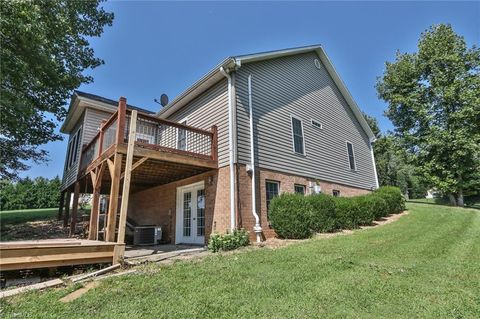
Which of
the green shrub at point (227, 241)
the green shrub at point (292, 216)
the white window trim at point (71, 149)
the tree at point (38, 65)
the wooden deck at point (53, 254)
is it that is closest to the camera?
the wooden deck at point (53, 254)

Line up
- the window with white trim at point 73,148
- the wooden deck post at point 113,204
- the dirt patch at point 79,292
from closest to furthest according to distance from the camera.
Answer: the dirt patch at point 79,292 → the wooden deck post at point 113,204 → the window with white trim at point 73,148

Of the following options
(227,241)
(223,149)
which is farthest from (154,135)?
(227,241)

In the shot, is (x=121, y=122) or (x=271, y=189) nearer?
(x=121, y=122)

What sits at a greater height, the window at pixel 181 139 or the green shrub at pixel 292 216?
the window at pixel 181 139

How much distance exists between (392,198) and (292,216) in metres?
7.52

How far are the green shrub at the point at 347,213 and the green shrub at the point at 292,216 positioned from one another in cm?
165

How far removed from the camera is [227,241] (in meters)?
7.54

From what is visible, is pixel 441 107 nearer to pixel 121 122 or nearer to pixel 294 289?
pixel 294 289

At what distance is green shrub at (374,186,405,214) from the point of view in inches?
508

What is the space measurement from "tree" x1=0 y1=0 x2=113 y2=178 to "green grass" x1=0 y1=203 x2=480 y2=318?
9286mm

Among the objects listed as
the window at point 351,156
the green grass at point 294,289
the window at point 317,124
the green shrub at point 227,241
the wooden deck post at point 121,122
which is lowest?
the green grass at point 294,289

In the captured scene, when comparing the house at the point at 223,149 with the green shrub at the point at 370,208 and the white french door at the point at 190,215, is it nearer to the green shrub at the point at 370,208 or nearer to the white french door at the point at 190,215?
the white french door at the point at 190,215

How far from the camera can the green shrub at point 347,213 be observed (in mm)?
9820

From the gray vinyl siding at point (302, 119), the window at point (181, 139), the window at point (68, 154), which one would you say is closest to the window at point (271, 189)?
the gray vinyl siding at point (302, 119)
